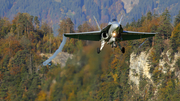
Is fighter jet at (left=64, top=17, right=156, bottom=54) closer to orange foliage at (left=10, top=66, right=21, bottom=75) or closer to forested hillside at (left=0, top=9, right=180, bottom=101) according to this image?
forested hillside at (left=0, top=9, right=180, bottom=101)

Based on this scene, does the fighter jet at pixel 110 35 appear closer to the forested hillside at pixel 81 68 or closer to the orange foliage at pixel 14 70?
the forested hillside at pixel 81 68

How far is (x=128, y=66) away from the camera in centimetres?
8081

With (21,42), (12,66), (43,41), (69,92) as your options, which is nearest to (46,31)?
(43,41)

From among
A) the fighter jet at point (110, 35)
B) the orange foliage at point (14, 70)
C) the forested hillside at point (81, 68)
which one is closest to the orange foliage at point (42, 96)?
the forested hillside at point (81, 68)

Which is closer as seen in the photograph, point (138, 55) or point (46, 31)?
point (138, 55)

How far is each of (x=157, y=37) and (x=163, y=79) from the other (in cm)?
1334

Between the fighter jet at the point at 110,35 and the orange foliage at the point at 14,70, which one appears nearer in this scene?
the fighter jet at the point at 110,35

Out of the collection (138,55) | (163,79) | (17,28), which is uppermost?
(17,28)

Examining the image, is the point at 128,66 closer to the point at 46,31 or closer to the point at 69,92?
the point at 69,92

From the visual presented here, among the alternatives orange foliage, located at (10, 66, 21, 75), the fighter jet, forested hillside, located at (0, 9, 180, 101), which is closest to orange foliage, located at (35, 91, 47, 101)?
forested hillside, located at (0, 9, 180, 101)

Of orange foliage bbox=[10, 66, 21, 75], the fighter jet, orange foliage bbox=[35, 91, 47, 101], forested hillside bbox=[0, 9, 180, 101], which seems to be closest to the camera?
the fighter jet

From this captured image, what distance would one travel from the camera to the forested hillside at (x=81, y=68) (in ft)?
93.7

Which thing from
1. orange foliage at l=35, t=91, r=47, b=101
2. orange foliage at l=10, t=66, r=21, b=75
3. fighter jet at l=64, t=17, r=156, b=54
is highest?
fighter jet at l=64, t=17, r=156, b=54

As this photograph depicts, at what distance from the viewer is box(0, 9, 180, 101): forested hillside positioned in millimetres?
28547
